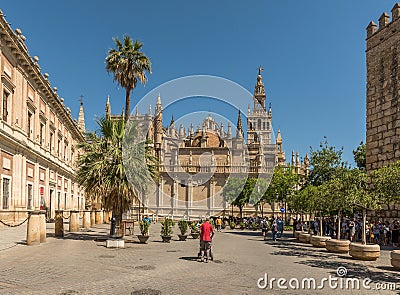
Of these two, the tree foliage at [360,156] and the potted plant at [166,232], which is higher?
the tree foliage at [360,156]

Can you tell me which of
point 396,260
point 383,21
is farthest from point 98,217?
point 396,260

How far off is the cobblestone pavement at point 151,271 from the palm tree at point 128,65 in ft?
44.5

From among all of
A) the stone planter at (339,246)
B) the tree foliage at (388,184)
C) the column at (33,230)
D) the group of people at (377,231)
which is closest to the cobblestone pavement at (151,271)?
the column at (33,230)

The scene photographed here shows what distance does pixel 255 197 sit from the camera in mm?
52906

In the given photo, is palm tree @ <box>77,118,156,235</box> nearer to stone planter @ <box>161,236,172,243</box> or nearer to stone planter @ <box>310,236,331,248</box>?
stone planter @ <box>161,236,172,243</box>

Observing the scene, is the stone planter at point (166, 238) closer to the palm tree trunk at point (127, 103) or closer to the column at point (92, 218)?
the palm tree trunk at point (127, 103)

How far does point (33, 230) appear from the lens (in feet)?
53.3

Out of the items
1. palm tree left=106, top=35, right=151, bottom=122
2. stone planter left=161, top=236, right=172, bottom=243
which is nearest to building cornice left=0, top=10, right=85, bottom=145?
palm tree left=106, top=35, right=151, bottom=122

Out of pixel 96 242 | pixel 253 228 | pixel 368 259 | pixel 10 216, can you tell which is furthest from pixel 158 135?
pixel 368 259

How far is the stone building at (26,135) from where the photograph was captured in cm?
2433

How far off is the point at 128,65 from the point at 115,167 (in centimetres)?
1012

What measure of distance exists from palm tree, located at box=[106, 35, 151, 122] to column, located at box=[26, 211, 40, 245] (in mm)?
12084

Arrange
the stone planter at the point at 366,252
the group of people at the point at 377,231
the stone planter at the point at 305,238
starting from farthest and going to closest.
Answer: the stone planter at the point at 305,238 < the group of people at the point at 377,231 < the stone planter at the point at 366,252

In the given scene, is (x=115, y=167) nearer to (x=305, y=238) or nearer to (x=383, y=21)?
(x=305, y=238)
